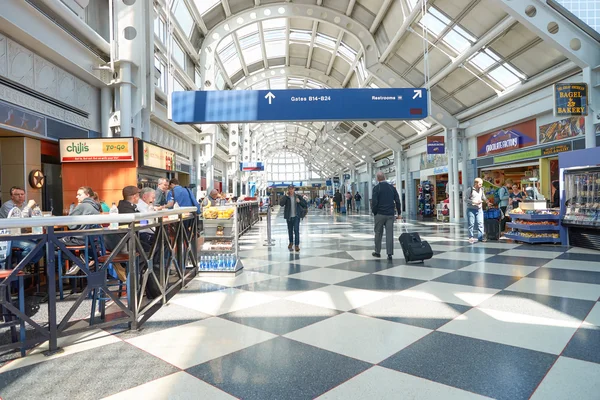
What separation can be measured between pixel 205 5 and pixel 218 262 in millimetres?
13715

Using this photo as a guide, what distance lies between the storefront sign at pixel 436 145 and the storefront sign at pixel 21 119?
13218 millimetres

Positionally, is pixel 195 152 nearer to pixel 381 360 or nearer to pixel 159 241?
pixel 159 241

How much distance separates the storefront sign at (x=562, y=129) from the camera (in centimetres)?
987

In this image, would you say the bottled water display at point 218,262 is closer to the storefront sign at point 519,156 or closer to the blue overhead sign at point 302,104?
the blue overhead sign at point 302,104

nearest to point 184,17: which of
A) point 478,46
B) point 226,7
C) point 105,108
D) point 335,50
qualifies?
point 226,7

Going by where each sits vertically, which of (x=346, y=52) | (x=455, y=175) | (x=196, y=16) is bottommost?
(x=455, y=175)

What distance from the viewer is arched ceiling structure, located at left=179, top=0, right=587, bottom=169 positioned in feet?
35.6

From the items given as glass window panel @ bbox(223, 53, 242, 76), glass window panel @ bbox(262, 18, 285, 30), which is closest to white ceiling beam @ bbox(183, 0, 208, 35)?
glass window panel @ bbox(262, 18, 285, 30)

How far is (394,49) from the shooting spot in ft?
50.7

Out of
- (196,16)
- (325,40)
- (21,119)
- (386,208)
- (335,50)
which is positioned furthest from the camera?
(335,50)

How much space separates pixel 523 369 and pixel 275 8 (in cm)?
1599

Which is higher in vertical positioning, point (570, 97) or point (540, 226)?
point (570, 97)

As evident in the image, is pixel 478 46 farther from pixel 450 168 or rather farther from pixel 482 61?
pixel 450 168

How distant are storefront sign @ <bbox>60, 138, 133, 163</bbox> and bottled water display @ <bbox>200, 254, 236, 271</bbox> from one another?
488 centimetres
